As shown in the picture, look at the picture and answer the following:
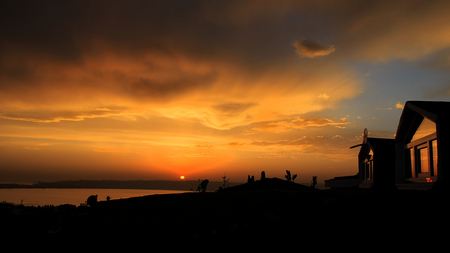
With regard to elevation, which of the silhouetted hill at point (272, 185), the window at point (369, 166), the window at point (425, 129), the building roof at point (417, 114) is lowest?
the silhouetted hill at point (272, 185)

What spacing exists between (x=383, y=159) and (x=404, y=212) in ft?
46.9

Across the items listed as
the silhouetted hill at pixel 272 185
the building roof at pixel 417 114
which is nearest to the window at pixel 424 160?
the building roof at pixel 417 114

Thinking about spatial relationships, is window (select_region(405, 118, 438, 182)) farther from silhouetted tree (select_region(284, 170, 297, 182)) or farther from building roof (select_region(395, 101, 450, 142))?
silhouetted tree (select_region(284, 170, 297, 182))

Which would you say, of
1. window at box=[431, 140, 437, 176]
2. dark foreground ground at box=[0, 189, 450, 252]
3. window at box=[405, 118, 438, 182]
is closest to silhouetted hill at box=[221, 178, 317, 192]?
dark foreground ground at box=[0, 189, 450, 252]

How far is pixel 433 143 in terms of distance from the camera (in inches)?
579

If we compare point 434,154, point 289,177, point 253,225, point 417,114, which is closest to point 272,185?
point 289,177

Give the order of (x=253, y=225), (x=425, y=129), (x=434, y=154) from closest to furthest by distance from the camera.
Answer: (x=253, y=225), (x=434, y=154), (x=425, y=129)

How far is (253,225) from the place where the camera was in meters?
13.1

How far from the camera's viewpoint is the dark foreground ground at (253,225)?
9.98m

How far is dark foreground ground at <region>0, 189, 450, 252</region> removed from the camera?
9.98m

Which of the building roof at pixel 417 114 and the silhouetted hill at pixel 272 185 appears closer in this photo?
the building roof at pixel 417 114

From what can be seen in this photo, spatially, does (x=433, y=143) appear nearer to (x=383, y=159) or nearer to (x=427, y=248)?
(x=427, y=248)

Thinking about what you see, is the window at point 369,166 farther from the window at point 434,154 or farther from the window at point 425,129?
the window at point 434,154

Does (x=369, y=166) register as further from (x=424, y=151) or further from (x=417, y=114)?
(x=417, y=114)
